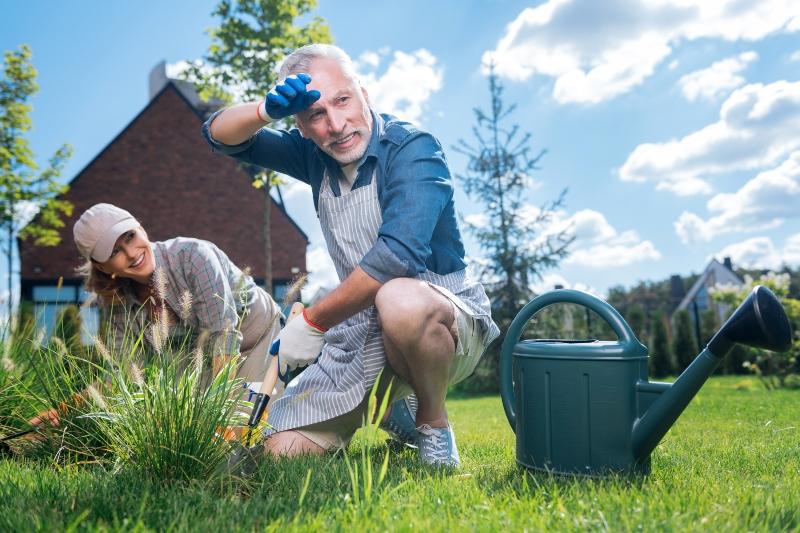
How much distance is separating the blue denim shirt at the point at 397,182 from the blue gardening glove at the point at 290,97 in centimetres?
33

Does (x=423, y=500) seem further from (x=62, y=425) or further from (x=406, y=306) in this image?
(x=62, y=425)

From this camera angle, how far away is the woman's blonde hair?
11.1ft

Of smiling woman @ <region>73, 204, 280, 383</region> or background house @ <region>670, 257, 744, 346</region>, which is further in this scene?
background house @ <region>670, 257, 744, 346</region>

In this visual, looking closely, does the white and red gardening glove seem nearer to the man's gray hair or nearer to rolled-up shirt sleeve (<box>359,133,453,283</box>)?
rolled-up shirt sleeve (<box>359,133,453,283</box>)

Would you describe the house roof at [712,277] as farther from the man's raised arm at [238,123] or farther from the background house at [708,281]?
the man's raised arm at [238,123]

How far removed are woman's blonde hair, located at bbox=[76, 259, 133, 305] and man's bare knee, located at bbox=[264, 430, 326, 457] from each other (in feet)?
3.97

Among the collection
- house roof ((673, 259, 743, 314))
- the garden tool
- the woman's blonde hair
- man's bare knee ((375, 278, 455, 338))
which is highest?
house roof ((673, 259, 743, 314))

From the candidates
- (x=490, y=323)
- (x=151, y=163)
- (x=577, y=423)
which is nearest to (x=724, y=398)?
(x=490, y=323)

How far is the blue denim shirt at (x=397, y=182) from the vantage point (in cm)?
234

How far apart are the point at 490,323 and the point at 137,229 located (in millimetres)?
1768

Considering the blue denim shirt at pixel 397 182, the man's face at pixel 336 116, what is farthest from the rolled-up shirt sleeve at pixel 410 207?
the man's face at pixel 336 116

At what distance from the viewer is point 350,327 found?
2871mm

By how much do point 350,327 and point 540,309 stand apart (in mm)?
913

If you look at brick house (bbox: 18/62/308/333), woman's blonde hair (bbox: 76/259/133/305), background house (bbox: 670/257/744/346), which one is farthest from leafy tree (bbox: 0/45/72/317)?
background house (bbox: 670/257/744/346)
